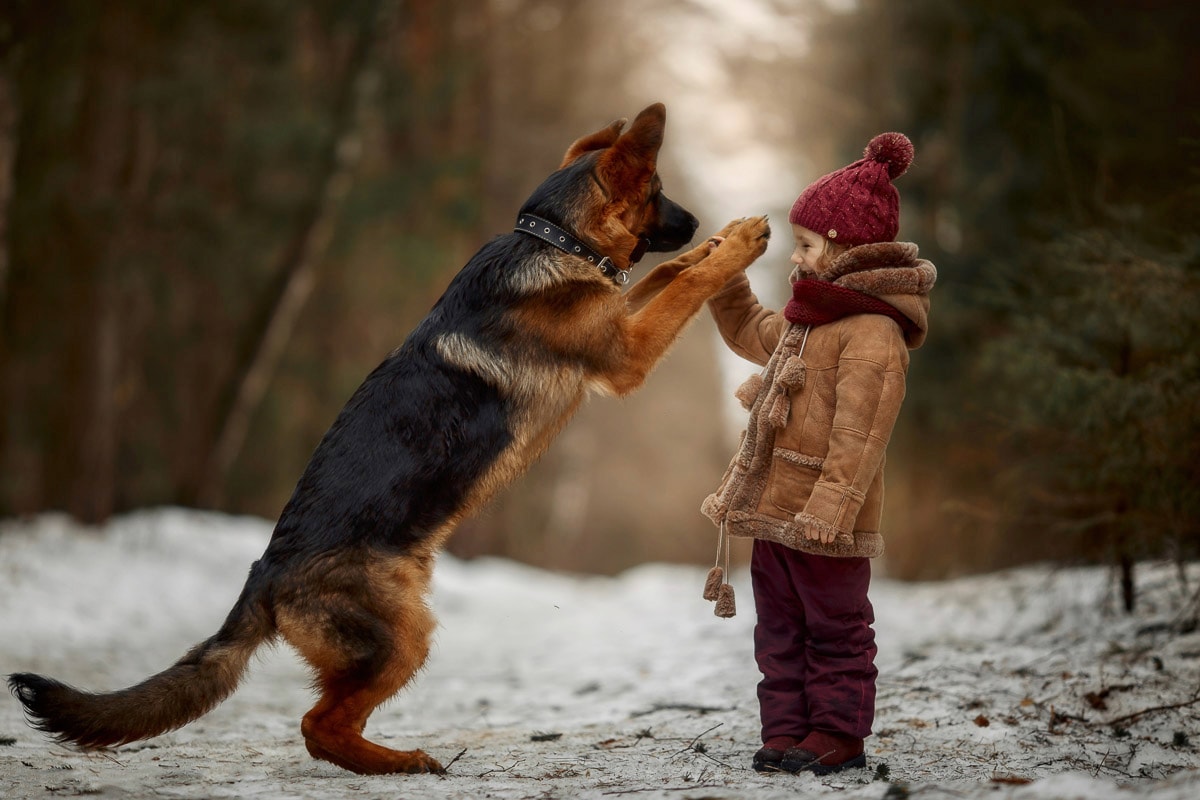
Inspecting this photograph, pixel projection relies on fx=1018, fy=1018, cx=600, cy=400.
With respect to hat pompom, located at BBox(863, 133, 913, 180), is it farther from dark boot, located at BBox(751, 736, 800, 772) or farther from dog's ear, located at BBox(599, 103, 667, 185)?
dark boot, located at BBox(751, 736, 800, 772)

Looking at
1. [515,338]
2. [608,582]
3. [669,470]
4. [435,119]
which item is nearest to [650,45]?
[435,119]

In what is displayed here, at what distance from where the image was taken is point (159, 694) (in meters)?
3.93

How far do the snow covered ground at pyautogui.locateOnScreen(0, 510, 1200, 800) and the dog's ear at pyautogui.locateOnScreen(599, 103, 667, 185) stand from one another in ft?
8.55

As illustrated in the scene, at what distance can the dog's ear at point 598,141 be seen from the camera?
4867 millimetres

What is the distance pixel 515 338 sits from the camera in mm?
4480

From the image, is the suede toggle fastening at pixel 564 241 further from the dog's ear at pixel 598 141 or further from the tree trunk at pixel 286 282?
the tree trunk at pixel 286 282

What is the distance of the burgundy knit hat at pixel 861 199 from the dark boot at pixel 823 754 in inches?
78.7

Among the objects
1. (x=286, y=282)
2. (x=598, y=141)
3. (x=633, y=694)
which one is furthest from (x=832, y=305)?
(x=286, y=282)

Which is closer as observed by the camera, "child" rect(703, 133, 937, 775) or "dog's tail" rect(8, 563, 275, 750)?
"dog's tail" rect(8, 563, 275, 750)

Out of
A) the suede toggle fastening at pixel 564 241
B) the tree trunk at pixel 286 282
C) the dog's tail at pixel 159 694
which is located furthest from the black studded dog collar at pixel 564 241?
the tree trunk at pixel 286 282

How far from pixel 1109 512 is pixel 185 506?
11679mm

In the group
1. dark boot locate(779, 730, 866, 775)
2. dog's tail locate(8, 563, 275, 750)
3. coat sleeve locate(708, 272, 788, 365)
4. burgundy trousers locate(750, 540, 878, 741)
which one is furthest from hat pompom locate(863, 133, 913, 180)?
dog's tail locate(8, 563, 275, 750)

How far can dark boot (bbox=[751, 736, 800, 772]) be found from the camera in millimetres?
4043

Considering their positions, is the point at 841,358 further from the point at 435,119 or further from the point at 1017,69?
the point at 435,119
